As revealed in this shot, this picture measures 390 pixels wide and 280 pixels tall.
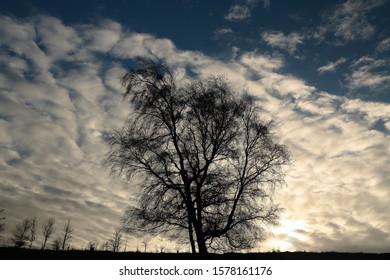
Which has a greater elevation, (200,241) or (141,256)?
(200,241)

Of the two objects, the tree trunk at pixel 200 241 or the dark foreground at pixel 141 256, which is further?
the tree trunk at pixel 200 241

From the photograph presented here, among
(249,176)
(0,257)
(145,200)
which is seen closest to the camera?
(0,257)

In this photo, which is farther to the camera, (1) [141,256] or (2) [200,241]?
(1) [141,256]

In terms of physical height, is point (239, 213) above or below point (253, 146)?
below

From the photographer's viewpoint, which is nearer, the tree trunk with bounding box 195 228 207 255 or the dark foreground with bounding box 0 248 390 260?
the dark foreground with bounding box 0 248 390 260

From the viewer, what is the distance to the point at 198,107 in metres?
22.4

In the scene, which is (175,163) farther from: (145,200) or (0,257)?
(0,257)

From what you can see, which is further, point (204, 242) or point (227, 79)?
point (227, 79)

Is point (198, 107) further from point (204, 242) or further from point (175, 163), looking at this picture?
point (204, 242)
